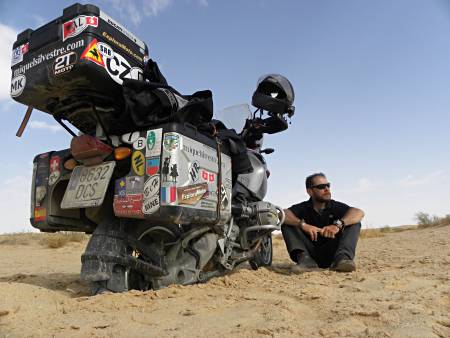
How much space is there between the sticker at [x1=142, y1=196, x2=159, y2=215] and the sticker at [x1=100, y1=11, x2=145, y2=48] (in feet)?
3.73

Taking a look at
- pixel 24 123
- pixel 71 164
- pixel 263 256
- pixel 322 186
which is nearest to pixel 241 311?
pixel 71 164

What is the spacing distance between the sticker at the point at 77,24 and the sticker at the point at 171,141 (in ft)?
2.64

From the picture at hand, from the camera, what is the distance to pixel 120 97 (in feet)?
8.53

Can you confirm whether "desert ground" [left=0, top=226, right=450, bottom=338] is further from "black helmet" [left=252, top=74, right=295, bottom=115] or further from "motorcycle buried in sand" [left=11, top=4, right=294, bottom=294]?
"black helmet" [left=252, top=74, right=295, bottom=115]

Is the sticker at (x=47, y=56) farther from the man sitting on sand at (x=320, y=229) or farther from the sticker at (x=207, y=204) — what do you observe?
the man sitting on sand at (x=320, y=229)

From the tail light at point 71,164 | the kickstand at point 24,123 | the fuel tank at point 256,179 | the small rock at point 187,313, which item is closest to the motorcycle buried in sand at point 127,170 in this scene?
the tail light at point 71,164

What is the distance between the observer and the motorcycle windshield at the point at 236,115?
453 centimetres

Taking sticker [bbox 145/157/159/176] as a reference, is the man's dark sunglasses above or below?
above

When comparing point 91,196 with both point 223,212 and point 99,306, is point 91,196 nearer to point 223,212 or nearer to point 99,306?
point 99,306

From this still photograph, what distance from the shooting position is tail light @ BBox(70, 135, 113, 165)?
8.14 feet

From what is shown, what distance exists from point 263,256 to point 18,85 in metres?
2.91

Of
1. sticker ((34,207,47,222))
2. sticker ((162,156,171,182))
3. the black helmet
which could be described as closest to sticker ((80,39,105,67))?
sticker ((162,156,171,182))

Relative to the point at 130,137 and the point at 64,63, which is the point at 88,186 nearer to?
the point at 130,137

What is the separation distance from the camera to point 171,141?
235 centimetres
